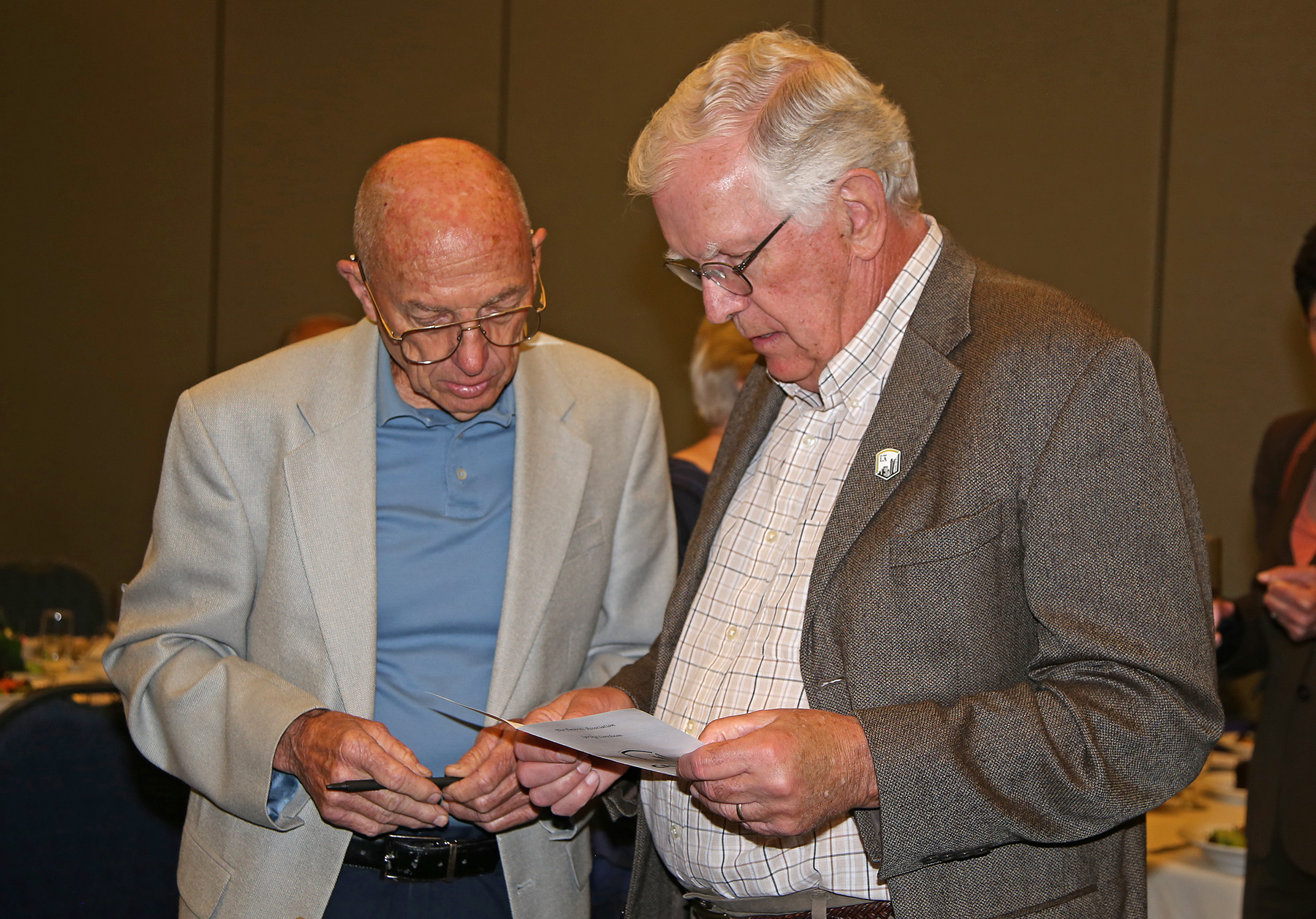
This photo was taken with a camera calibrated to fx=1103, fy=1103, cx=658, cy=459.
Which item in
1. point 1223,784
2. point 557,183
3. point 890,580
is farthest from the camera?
point 557,183

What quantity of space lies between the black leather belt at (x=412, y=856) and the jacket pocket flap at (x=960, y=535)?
91 cm

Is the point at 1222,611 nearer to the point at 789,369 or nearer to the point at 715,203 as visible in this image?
the point at 789,369

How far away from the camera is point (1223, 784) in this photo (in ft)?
9.72

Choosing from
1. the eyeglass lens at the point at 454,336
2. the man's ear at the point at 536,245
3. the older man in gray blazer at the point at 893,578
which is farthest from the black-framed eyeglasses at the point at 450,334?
the older man in gray blazer at the point at 893,578

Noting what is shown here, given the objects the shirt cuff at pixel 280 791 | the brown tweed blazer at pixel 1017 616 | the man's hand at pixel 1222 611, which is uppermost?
the brown tweed blazer at pixel 1017 616

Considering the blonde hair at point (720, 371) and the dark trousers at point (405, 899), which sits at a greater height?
the blonde hair at point (720, 371)

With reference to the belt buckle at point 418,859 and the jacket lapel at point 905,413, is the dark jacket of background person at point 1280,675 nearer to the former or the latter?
the jacket lapel at point 905,413

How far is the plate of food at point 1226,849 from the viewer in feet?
7.69

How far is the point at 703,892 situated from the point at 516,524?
0.66 meters

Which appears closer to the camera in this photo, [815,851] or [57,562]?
[815,851]

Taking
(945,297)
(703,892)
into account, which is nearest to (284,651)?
(703,892)

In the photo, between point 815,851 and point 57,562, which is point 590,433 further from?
point 57,562

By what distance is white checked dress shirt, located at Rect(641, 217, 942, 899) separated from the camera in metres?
1.45

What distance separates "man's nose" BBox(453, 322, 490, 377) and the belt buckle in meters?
0.75
